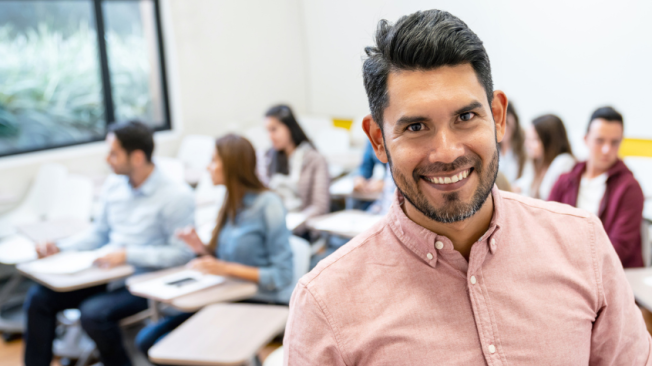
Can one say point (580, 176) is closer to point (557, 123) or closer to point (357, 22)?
point (557, 123)

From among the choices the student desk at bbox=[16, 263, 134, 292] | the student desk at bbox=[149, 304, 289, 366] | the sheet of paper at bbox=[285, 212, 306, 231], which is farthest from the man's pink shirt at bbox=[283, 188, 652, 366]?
the sheet of paper at bbox=[285, 212, 306, 231]

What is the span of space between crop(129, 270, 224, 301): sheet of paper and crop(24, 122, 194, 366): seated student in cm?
30

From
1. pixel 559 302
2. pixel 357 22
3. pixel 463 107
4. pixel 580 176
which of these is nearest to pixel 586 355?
pixel 559 302

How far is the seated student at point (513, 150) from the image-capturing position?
394 cm

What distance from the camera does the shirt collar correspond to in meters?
1.00

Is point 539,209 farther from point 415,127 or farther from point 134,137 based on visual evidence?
point 134,137

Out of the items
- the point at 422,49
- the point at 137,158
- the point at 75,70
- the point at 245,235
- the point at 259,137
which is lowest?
the point at 245,235

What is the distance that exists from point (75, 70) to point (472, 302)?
521 centimetres

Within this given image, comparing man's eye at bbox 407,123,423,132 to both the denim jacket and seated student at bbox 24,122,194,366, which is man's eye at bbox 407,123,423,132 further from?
seated student at bbox 24,122,194,366

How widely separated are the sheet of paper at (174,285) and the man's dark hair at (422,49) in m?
1.69

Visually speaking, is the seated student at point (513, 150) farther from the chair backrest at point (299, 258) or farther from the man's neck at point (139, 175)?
the man's neck at point (139, 175)

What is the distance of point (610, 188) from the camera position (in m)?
2.55

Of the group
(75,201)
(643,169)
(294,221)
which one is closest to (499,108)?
(294,221)

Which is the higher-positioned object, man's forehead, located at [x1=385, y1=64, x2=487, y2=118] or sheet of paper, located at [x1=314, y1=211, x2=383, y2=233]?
man's forehead, located at [x1=385, y1=64, x2=487, y2=118]
